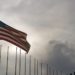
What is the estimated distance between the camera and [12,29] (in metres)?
58.3

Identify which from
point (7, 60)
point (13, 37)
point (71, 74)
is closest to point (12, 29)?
point (13, 37)

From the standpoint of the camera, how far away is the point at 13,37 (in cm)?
5762

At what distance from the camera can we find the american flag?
57500 millimetres

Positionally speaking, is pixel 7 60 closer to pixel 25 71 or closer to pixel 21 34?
pixel 25 71

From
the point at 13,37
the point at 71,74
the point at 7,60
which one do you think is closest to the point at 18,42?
the point at 13,37

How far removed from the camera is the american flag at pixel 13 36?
5750 cm

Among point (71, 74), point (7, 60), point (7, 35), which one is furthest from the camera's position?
point (71, 74)

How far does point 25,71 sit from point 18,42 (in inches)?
636

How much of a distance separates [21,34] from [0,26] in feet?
13.0

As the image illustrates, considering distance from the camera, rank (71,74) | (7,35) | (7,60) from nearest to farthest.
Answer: (7,35)
(7,60)
(71,74)

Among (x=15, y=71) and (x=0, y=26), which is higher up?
(x=0, y=26)

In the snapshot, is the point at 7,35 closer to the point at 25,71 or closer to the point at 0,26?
the point at 0,26

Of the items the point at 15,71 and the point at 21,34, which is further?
the point at 15,71

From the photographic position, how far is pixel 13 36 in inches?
2271
